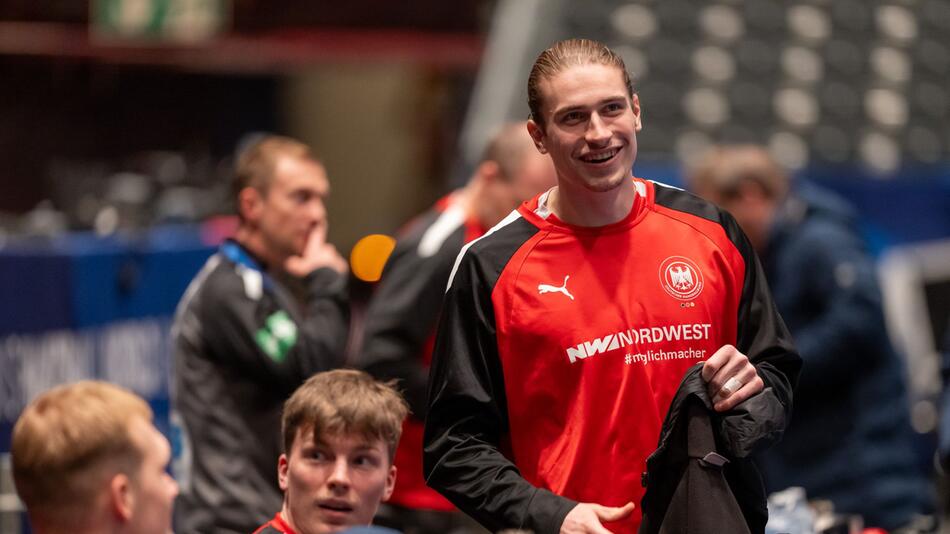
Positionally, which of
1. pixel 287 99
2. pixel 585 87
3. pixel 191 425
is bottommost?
pixel 191 425

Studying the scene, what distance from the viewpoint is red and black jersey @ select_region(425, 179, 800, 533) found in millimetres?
3389

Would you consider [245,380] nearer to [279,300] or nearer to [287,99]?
[279,300]

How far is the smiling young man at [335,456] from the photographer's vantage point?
3645mm

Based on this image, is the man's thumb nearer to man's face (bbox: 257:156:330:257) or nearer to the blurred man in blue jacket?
man's face (bbox: 257:156:330:257)

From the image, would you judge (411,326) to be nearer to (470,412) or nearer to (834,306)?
(470,412)

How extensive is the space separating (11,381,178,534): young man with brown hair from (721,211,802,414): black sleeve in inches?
55.4

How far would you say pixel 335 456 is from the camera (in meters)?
3.67

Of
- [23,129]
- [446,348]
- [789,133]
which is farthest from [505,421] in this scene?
[23,129]

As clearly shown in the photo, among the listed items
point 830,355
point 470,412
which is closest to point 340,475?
point 470,412

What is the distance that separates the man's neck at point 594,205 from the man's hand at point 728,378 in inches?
17.6

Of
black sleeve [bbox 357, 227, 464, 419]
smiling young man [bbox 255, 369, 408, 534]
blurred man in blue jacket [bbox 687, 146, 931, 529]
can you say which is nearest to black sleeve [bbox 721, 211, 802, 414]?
smiling young man [bbox 255, 369, 408, 534]

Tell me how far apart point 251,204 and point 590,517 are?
2320mm

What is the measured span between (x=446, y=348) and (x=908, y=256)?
5.58 meters

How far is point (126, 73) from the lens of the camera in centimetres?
1552
